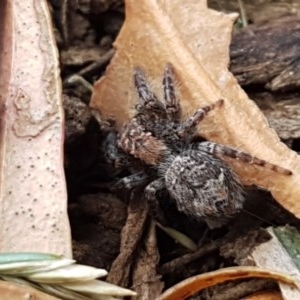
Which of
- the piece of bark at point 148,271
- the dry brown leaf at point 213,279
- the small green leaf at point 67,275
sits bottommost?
the piece of bark at point 148,271

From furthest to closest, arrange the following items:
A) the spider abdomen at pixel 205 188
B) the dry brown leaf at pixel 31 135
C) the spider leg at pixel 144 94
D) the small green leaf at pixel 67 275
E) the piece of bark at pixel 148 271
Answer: the spider leg at pixel 144 94 < the spider abdomen at pixel 205 188 < the piece of bark at pixel 148 271 < the dry brown leaf at pixel 31 135 < the small green leaf at pixel 67 275

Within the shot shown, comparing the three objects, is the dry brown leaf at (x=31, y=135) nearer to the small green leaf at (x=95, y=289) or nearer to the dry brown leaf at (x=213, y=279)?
the small green leaf at (x=95, y=289)

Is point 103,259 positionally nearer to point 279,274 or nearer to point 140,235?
point 140,235

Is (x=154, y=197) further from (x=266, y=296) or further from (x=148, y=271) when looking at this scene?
(x=266, y=296)

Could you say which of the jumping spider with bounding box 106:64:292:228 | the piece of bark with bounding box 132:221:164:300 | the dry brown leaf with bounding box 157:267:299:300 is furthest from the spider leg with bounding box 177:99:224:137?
the dry brown leaf with bounding box 157:267:299:300

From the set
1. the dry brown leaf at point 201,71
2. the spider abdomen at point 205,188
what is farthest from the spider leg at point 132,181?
the dry brown leaf at point 201,71

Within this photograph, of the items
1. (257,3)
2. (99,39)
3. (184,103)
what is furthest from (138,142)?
(257,3)
